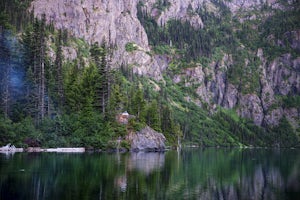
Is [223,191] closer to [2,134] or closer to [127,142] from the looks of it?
[2,134]

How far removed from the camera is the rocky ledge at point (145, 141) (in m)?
119

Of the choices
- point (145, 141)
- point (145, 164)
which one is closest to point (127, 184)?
point (145, 164)

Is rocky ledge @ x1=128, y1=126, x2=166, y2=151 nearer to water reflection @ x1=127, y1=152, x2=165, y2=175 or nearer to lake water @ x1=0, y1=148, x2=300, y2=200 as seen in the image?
water reflection @ x1=127, y1=152, x2=165, y2=175

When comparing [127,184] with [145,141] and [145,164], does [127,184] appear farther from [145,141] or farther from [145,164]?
[145,141]

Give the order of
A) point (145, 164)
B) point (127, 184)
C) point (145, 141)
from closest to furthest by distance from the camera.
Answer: point (127, 184), point (145, 164), point (145, 141)

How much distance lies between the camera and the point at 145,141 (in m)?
123

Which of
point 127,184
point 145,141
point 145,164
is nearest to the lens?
point 127,184

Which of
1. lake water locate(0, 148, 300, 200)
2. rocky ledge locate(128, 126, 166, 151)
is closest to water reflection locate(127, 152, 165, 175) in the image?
lake water locate(0, 148, 300, 200)

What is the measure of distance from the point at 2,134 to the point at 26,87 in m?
A: 24.7

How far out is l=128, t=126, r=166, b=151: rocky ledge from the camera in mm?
118650

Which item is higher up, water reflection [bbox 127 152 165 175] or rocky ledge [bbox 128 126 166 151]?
rocky ledge [bbox 128 126 166 151]

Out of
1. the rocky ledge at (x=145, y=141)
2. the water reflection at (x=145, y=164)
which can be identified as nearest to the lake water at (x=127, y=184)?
the water reflection at (x=145, y=164)

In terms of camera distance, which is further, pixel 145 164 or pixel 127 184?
pixel 145 164

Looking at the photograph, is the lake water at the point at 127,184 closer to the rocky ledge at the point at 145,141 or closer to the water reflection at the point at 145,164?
the water reflection at the point at 145,164
